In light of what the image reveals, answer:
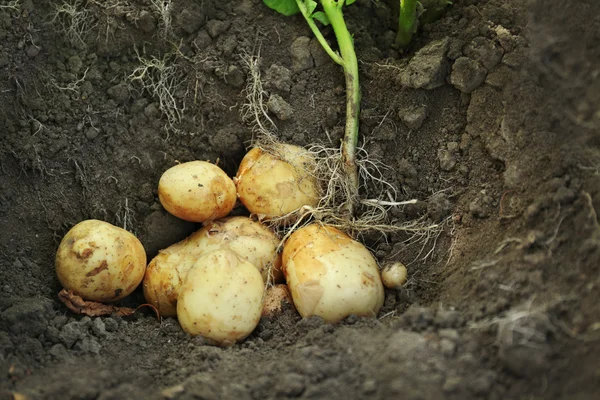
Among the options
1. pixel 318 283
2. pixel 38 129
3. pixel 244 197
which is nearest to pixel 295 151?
pixel 244 197

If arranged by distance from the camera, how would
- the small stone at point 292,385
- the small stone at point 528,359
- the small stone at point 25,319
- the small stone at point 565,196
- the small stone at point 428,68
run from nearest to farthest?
the small stone at point 528,359, the small stone at point 292,385, the small stone at point 565,196, the small stone at point 25,319, the small stone at point 428,68

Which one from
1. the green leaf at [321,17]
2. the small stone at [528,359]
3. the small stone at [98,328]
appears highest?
the green leaf at [321,17]

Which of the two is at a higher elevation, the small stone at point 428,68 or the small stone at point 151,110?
the small stone at point 428,68

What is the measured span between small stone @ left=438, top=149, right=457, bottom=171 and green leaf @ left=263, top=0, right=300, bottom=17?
2.57 feet

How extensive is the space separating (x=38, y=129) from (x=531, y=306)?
1738 mm

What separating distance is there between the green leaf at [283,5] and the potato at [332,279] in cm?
89

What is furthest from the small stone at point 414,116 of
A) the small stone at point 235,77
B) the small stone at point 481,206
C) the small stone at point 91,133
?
the small stone at point 91,133

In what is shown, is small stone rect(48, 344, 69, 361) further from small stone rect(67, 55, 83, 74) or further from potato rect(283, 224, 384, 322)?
small stone rect(67, 55, 83, 74)

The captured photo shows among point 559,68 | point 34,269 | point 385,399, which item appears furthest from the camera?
point 34,269

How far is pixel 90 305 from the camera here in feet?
6.85

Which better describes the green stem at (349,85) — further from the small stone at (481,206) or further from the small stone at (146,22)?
the small stone at (146,22)

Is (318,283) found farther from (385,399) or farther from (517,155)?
(517,155)

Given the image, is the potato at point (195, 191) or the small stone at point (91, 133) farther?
the small stone at point (91, 133)

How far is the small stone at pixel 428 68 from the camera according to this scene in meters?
2.20
